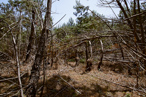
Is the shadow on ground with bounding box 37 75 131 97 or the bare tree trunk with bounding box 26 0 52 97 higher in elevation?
the bare tree trunk with bounding box 26 0 52 97

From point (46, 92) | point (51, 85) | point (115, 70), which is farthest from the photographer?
point (115, 70)

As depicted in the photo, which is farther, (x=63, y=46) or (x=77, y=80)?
(x=63, y=46)

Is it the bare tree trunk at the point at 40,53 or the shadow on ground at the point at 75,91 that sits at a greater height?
the bare tree trunk at the point at 40,53

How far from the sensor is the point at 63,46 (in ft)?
18.9

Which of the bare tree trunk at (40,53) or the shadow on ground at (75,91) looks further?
the shadow on ground at (75,91)

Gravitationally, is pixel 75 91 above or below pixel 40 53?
below

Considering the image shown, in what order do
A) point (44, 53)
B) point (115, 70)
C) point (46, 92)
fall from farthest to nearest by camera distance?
1. point (115, 70)
2. point (46, 92)
3. point (44, 53)

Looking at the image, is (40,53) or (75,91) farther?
(75,91)

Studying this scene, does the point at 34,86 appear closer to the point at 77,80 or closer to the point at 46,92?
the point at 46,92

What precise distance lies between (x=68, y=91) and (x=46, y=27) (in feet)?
9.32

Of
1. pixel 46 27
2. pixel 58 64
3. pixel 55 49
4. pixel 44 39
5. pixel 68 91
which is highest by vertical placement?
pixel 46 27

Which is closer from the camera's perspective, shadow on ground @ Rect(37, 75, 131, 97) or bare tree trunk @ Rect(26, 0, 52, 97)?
bare tree trunk @ Rect(26, 0, 52, 97)

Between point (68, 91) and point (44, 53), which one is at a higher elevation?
point (44, 53)

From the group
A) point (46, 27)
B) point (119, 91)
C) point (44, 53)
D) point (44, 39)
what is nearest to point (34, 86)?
point (44, 53)
